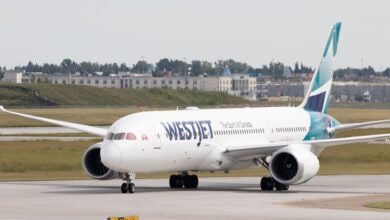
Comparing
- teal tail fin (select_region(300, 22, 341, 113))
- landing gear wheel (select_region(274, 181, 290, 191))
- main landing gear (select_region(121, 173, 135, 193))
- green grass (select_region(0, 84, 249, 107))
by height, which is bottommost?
green grass (select_region(0, 84, 249, 107))

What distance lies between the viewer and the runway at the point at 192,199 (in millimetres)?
39812

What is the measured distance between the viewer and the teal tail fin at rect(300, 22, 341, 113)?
203 ft

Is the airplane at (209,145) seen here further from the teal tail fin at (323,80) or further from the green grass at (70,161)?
the green grass at (70,161)

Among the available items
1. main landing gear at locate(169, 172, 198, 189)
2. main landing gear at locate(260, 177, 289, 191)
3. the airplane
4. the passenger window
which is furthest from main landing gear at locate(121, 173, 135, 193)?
main landing gear at locate(260, 177, 289, 191)

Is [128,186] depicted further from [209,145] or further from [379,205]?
[379,205]

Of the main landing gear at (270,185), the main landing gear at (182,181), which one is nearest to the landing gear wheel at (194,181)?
the main landing gear at (182,181)

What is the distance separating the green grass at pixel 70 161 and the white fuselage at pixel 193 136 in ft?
28.6

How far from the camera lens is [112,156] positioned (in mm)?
48875

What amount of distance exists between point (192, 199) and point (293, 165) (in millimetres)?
7065

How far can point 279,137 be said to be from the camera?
57.7 metres

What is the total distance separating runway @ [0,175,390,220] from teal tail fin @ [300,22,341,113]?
12.5 feet

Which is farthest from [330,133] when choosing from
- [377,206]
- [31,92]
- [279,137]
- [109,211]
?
[31,92]

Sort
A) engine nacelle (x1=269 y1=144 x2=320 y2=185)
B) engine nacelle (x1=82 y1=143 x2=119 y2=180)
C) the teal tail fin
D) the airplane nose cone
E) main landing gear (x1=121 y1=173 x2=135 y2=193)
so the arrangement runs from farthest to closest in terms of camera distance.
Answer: the teal tail fin, engine nacelle (x1=82 y1=143 x2=119 y2=180), engine nacelle (x1=269 y1=144 x2=320 y2=185), main landing gear (x1=121 y1=173 x2=135 y2=193), the airplane nose cone

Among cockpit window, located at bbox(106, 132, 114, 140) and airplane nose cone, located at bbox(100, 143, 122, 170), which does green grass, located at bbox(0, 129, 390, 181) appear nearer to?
cockpit window, located at bbox(106, 132, 114, 140)
